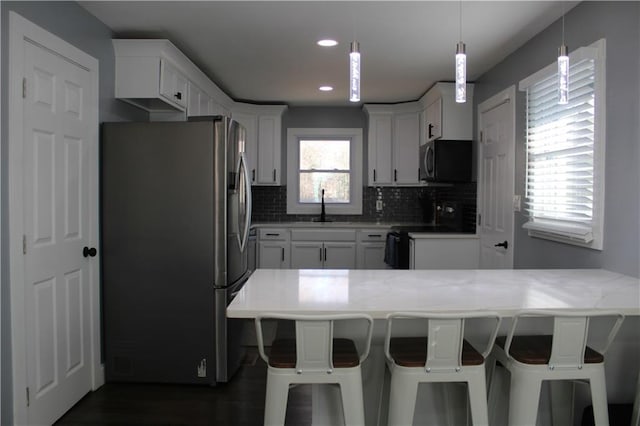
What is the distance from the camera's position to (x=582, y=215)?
2688 mm

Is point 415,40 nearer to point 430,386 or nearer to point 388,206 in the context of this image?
point 430,386

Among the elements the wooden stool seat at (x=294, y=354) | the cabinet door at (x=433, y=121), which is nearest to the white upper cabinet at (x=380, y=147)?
the cabinet door at (x=433, y=121)

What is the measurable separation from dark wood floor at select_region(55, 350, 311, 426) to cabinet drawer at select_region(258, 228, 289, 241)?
2.35 meters

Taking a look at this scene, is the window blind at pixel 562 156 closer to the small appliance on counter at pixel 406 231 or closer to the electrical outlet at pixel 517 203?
the electrical outlet at pixel 517 203

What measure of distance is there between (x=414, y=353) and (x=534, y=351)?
489 mm

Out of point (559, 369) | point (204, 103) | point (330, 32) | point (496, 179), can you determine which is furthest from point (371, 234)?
point (559, 369)

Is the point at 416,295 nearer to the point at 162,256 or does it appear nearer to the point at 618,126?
the point at 618,126

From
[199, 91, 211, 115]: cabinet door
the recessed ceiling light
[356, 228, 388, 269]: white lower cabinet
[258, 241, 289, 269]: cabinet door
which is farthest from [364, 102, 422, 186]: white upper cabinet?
the recessed ceiling light

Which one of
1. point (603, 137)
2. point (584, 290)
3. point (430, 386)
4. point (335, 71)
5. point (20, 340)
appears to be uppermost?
point (335, 71)

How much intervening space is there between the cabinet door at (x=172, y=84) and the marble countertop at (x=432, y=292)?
167cm

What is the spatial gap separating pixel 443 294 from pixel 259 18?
82.4 inches

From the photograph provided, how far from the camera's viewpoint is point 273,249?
544cm

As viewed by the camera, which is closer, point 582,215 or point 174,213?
point 582,215

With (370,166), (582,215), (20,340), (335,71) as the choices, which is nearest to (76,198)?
(20,340)
